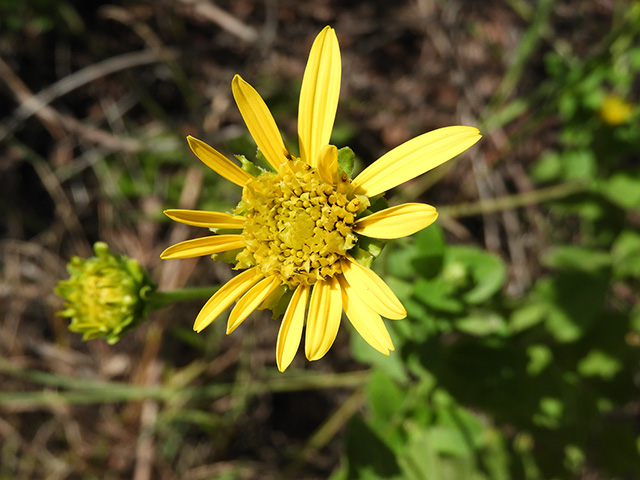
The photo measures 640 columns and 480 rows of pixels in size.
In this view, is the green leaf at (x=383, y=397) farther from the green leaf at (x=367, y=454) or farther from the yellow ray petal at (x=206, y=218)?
the yellow ray petal at (x=206, y=218)

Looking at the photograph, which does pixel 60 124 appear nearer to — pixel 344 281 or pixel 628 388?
pixel 344 281

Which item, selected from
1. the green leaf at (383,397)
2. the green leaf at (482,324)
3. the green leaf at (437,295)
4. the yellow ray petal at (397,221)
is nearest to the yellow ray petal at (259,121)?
the yellow ray petal at (397,221)

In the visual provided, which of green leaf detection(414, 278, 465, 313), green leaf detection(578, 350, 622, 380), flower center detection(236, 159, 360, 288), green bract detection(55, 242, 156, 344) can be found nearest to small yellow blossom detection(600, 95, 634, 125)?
green leaf detection(578, 350, 622, 380)

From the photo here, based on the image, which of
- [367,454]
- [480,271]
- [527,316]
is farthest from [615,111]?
[367,454]

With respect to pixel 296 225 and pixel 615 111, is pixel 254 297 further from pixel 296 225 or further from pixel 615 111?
pixel 615 111

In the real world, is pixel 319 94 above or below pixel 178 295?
above

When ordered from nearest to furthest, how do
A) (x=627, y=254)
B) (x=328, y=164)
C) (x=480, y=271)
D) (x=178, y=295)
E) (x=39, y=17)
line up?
(x=328, y=164)
(x=178, y=295)
(x=480, y=271)
(x=627, y=254)
(x=39, y=17)

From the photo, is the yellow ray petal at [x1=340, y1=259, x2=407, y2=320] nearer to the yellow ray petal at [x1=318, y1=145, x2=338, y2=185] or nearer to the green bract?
the yellow ray petal at [x1=318, y1=145, x2=338, y2=185]
